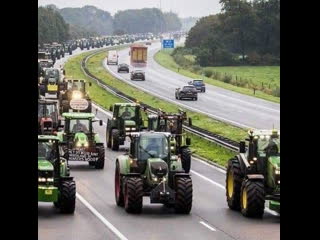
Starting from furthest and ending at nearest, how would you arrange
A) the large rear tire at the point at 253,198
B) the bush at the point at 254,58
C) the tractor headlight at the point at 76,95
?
the bush at the point at 254,58, the tractor headlight at the point at 76,95, the large rear tire at the point at 253,198

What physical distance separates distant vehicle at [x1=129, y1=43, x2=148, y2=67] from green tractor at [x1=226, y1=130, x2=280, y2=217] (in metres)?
122

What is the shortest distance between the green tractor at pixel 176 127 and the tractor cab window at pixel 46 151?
42.6 ft

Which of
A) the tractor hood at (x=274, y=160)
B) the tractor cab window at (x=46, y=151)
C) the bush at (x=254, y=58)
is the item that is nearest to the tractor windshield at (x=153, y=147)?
the tractor cab window at (x=46, y=151)

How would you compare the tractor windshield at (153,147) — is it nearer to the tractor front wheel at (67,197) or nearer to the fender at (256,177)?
the tractor front wheel at (67,197)

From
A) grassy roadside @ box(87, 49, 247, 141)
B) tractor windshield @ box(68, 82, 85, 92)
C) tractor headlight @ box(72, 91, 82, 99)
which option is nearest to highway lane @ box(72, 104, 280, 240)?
grassy roadside @ box(87, 49, 247, 141)

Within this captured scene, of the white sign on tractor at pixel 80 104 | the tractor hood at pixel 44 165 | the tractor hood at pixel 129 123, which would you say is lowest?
the tractor hood at pixel 129 123

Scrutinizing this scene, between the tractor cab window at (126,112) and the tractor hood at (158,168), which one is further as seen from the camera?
the tractor cab window at (126,112)

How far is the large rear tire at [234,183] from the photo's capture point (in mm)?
25938

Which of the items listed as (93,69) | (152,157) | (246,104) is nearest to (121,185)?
(152,157)

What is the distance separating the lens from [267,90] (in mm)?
109312

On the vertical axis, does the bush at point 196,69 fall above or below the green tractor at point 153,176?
above

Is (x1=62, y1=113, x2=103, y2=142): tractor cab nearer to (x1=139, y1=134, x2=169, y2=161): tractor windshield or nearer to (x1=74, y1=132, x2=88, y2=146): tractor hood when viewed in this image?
(x1=74, y1=132, x2=88, y2=146): tractor hood

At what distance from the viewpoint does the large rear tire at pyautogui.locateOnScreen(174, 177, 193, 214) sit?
2462 cm
